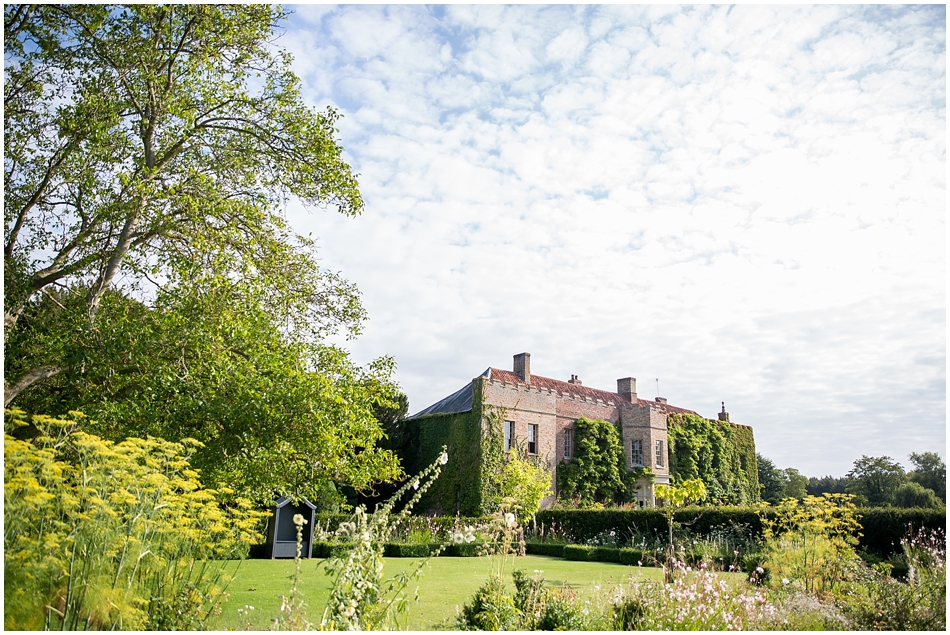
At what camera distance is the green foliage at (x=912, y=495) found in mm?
24320

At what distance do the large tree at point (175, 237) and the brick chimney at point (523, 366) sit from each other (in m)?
15.4

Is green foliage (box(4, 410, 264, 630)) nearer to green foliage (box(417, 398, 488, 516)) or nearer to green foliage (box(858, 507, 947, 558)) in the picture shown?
green foliage (box(858, 507, 947, 558))

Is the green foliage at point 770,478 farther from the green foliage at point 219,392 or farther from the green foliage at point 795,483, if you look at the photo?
the green foliage at point 219,392

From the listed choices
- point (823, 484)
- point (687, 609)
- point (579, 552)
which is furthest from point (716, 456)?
point (687, 609)

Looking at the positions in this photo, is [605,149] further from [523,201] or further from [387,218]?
[387,218]

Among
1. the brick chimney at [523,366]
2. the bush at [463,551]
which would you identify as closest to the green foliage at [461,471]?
the brick chimney at [523,366]

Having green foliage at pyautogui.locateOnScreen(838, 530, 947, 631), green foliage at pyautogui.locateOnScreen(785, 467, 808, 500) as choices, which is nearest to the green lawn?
green foliage at pyautogui.locateOnScreen(838, 530, 947, 631)

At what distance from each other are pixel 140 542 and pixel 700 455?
27.1 meters

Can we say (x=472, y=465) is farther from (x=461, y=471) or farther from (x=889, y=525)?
(x=889, y=525)

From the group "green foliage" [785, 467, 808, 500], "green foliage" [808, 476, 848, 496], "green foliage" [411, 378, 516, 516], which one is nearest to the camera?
"green foliage" [411, 378, 516, 516]

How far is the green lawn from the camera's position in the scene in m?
6.07

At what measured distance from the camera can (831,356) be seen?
28.8ft

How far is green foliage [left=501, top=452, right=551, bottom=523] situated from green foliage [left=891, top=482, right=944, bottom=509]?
14.4 meters

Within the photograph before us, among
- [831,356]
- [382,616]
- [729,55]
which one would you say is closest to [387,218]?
[729,55]
